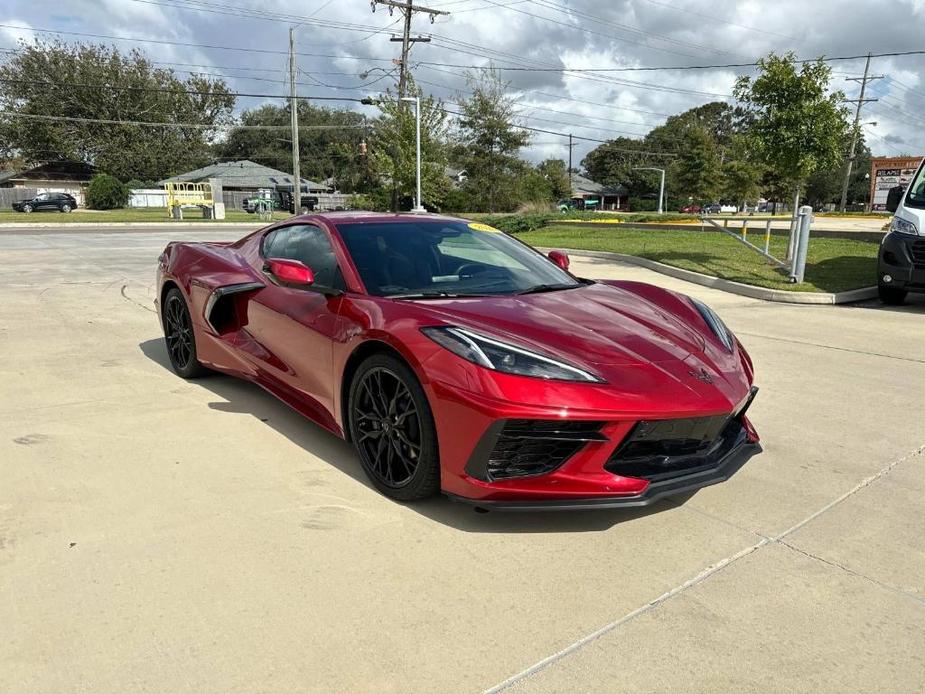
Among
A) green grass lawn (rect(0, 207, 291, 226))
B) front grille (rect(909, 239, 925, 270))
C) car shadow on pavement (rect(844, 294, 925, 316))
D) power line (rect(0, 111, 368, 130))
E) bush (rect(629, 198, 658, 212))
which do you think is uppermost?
power line (rect(0, 111, 368, 130))

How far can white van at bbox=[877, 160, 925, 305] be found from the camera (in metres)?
8.86

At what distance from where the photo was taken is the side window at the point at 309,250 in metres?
3.71

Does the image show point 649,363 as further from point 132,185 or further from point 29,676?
point 132,185

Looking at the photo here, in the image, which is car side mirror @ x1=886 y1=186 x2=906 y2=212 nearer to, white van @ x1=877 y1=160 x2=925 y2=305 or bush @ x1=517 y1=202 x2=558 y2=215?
white van @ x1=877 y1=160 x2=925 y2=305

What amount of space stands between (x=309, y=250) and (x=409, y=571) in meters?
2.17

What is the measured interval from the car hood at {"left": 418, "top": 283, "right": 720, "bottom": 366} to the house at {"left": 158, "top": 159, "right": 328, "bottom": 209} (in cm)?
6764

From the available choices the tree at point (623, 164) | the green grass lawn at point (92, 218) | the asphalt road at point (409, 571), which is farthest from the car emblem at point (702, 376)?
the tree at point (623, 164)

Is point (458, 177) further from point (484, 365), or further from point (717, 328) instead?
point (484, 365)

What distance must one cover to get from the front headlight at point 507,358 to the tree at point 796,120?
37.2 feet

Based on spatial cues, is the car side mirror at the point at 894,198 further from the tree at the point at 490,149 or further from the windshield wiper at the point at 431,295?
the tree at the point at 490,149

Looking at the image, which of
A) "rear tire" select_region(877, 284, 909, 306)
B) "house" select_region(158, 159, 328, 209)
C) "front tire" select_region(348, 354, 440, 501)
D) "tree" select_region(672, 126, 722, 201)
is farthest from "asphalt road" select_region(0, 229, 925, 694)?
"house" select_region(158, 159, 328, 209)

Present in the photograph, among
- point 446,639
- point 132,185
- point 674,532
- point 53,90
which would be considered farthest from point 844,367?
point 53,90

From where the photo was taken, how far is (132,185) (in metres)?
63.2

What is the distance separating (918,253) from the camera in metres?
8.86
